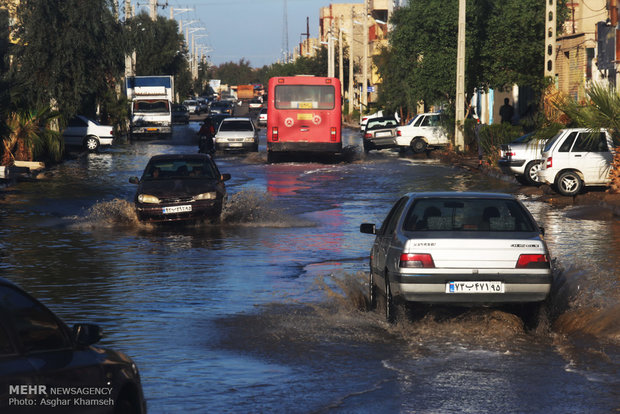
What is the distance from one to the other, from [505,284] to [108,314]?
4258 mm

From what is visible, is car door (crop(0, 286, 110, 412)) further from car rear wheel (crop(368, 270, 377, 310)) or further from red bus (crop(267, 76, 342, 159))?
red bus (crop(267, 76, 342, 159))

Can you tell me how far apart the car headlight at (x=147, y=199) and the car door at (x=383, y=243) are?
9.68m

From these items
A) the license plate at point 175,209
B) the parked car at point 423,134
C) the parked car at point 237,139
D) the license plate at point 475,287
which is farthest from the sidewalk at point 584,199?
the parked car at point 237,139

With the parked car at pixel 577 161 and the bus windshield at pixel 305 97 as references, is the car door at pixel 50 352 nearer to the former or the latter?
the parked car at pixel 577 161

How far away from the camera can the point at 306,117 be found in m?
43.9

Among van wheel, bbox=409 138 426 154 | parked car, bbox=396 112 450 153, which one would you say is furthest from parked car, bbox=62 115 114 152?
van wheel, bbox=409 138 426 154

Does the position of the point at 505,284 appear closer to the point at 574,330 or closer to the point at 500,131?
the point at 574,330

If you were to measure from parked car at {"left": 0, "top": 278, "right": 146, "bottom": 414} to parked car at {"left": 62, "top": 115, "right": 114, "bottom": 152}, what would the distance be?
4810 centimetres

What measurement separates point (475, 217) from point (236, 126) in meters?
A: 41.6

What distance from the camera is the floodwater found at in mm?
8531

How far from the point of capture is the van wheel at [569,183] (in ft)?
90.0

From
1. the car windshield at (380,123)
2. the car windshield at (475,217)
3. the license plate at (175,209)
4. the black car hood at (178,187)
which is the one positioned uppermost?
the car windshield at (475,217)

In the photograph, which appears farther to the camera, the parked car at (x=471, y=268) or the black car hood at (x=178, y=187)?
the black car hood at (x=178, y=187)

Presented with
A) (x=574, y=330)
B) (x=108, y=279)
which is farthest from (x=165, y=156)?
(x=574, y=330)
